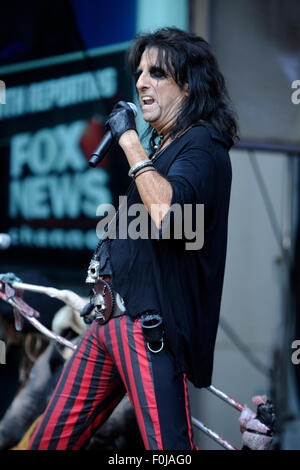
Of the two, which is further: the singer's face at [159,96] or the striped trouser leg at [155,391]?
the singer's face at [159,96]

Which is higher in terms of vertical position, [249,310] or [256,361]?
[249,310]

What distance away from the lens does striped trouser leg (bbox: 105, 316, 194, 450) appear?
86.6 inches

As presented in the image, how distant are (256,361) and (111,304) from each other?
3057 millimetres

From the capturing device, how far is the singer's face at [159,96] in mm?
2461

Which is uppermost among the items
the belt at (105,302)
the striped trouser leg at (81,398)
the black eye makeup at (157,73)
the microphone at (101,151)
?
the black eye makeup at (157,73)

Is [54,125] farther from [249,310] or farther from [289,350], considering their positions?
[289,350]

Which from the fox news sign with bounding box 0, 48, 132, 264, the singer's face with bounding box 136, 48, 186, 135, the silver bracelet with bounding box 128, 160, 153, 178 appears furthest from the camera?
the fox news sign with bounding box 0, 48, 132, 264

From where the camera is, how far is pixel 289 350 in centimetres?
500

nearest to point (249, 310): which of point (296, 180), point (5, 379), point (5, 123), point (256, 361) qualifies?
point (256, 361)

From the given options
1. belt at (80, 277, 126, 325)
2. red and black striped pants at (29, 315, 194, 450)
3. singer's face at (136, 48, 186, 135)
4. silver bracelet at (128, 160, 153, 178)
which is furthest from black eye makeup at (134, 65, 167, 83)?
red and black striped pants at (29, 315, 194, 450)

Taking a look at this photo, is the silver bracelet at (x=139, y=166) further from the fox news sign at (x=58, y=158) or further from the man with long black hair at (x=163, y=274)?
the fox news sign at (x=58, y=158)

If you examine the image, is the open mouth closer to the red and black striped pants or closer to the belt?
the belt

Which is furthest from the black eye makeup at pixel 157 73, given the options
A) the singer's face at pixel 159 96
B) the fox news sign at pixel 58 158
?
the fox news sign at pixel 58 158

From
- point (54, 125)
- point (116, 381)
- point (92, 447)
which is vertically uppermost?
point (54, 125)
